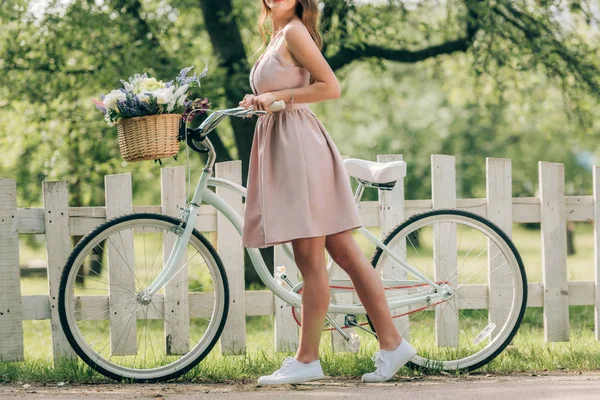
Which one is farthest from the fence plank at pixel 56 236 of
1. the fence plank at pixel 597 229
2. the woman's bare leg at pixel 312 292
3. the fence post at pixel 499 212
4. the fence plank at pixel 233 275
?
the fence plank at pixel 597 229

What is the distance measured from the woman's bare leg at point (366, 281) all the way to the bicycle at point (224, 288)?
309 millimetres

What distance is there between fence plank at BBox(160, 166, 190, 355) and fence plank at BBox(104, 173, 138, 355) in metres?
0.20

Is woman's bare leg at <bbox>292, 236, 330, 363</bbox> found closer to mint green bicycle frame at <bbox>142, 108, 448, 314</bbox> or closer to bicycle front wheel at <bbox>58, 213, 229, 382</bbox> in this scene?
mint green bicycle frame at <bbox>142, 108, 448, 314</bbox>

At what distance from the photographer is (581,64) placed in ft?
26.5

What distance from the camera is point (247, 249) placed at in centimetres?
439

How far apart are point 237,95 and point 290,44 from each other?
4179 mm

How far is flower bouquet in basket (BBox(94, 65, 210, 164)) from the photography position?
156 inches

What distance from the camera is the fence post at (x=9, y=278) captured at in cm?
489

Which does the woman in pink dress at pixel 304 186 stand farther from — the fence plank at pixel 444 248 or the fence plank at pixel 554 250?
the fence plank at pixel 554 250

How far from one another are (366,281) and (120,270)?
1.57m

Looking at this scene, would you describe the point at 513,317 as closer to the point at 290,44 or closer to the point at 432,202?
the point at 432,202

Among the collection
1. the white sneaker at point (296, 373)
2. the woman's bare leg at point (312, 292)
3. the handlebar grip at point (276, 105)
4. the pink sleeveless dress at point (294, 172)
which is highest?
the handlebar grip at point (276, 105)

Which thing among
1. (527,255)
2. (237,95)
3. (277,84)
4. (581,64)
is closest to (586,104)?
(581,64)

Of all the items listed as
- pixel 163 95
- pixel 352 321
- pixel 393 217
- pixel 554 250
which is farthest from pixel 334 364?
pixel 163 95
